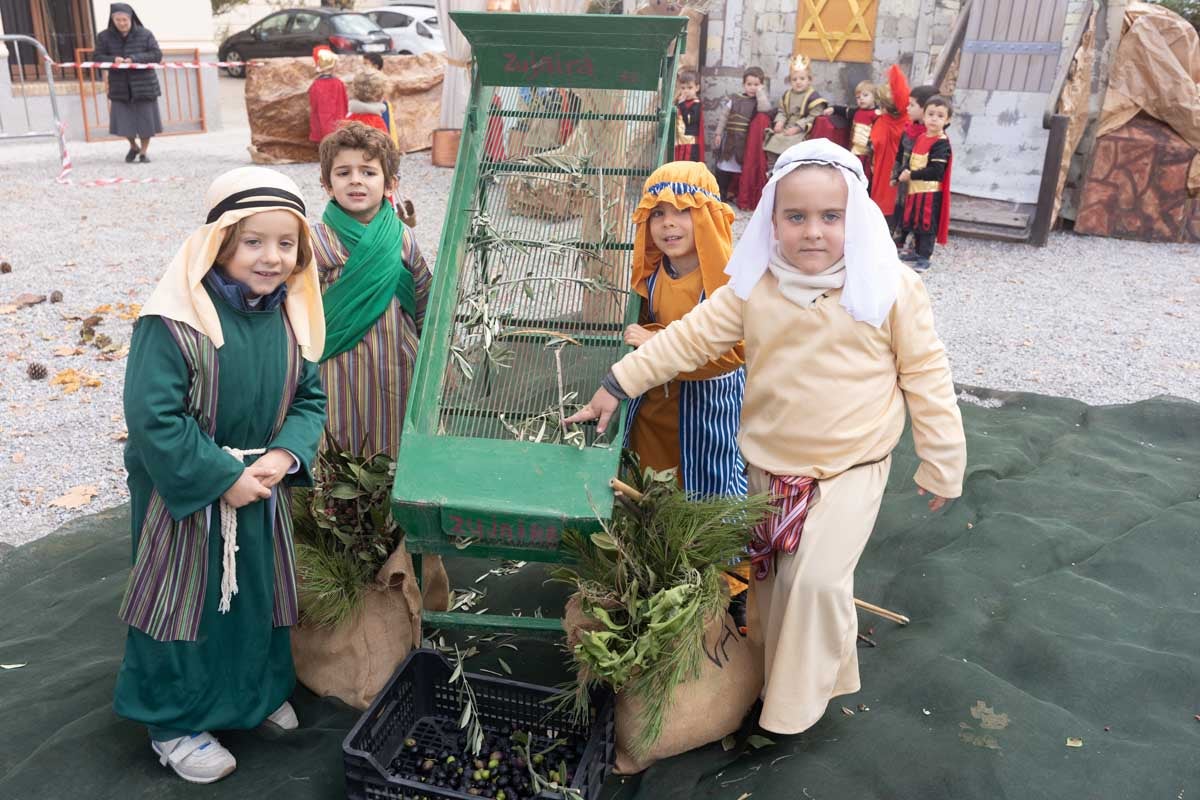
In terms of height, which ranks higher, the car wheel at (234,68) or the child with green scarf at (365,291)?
the car wheel at (234,68)

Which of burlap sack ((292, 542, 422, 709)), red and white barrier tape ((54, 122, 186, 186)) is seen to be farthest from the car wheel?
burlap sack ((292, 542, 422, 709))

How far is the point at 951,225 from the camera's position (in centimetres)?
941

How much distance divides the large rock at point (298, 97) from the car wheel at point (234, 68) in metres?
9.29

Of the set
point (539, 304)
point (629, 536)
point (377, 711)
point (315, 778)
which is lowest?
point (315, 778)

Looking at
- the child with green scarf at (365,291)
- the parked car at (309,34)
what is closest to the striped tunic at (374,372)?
the child with green scarf at (365,291)

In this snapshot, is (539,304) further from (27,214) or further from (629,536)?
(27,214)

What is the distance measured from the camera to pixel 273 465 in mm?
Result: 2469

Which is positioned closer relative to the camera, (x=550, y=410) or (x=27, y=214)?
(x=550, y=410)

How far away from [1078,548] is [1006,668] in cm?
87

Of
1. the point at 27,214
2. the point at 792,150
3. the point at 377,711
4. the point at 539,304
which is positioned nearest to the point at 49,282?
the point at 27,214

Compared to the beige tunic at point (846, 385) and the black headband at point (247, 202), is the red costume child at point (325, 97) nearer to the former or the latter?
the black headband at point (247, 202)

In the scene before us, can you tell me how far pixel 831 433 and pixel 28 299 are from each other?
20.2ft

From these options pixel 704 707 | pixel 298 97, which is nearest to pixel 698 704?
pixel 704 707

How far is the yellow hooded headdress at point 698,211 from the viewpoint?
291 centimetres
